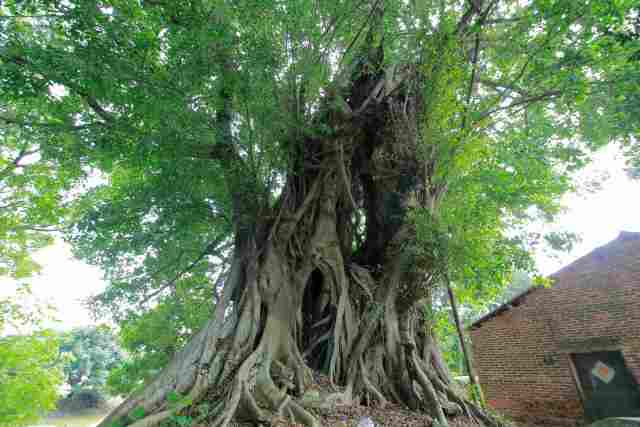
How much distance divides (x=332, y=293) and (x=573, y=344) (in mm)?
6658

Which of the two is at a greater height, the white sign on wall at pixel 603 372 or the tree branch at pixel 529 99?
the tree branch at pixel 529 99

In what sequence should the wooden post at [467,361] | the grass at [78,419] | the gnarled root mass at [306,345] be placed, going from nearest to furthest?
the gnarled root mass at [306,345]
the wooden post at [467,361]
the grass at [78,419]

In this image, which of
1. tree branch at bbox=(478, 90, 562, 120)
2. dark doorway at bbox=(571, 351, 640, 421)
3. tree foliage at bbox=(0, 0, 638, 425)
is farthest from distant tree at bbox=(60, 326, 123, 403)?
tree branch at bbox=(478, 90, 562, 120)

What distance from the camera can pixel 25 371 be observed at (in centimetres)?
822

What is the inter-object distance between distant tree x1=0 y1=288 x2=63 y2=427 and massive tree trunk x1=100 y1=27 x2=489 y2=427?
261 inches

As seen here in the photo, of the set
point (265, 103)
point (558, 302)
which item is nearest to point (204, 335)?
point (265, 103)

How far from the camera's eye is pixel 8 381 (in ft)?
26.0

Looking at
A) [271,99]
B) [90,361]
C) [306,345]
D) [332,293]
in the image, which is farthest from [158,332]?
[90,361]

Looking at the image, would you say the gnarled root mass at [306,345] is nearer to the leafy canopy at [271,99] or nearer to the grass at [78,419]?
the leafy canopy at [271,99]

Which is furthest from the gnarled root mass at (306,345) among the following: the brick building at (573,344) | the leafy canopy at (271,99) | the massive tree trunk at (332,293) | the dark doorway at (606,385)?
the dark doorway at (606,385)

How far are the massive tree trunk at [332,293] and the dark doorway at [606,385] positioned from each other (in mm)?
5273

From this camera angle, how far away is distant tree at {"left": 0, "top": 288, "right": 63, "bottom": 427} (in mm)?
7781

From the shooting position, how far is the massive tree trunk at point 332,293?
3.62 meters

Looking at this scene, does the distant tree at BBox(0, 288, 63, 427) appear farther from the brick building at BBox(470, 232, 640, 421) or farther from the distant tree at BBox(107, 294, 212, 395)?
the brick building at BBox(470, 232, 640, 421)
